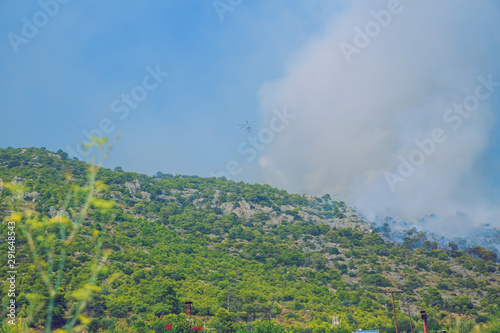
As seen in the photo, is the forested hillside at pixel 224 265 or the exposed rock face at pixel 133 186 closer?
the forested hillside at pixel 224 265

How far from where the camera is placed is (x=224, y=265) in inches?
3297

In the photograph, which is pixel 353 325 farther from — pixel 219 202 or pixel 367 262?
pixel 219 202

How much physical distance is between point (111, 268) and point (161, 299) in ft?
43.6

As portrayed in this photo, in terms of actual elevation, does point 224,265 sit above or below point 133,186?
below

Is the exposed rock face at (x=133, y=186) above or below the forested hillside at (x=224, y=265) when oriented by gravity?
above

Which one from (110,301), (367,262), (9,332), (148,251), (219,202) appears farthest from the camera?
(219,202)

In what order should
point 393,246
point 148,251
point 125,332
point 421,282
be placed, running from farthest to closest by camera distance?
point 393,246 → point 421,282 → point 148,251 → point 125,332

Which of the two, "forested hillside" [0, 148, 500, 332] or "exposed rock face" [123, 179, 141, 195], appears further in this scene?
"exposed rock face" [123, 179, 141, 195]

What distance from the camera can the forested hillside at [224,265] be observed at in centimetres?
5350

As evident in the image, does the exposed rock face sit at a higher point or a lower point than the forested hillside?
higher

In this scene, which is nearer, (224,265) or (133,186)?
(224,265)

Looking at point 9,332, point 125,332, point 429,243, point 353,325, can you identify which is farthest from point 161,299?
point 429,243

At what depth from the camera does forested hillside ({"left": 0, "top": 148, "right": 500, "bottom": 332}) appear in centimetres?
5350

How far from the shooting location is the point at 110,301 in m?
54.2
